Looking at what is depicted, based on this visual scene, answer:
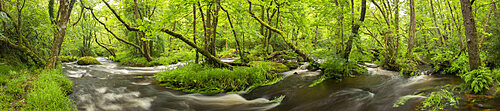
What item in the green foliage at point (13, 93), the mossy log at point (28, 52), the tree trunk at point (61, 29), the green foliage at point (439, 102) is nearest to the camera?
the green foliage at point (439, 102)

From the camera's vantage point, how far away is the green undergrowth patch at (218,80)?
7047 mm

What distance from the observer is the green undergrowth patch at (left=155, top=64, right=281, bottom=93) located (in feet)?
23.1

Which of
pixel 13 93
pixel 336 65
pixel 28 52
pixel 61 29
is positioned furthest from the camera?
pixel 28 52

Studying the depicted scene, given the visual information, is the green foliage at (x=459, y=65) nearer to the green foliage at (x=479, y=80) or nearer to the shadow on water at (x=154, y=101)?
the green foliage at (x=479, y=80)

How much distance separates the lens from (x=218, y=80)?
23.8 ft

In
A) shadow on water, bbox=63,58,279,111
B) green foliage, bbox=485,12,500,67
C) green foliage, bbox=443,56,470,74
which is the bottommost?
shadow on water, bbox=63,58,279,111

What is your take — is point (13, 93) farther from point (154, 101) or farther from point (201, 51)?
point (201, 51)

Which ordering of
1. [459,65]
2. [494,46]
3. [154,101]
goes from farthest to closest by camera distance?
1. [494,46]
2. [459,65]
3. [154,101]

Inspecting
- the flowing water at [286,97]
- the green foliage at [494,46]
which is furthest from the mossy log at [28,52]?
the green foliage at [494,46]

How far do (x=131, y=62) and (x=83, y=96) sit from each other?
37.1ft

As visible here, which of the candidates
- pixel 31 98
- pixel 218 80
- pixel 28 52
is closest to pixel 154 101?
pixel 218 80

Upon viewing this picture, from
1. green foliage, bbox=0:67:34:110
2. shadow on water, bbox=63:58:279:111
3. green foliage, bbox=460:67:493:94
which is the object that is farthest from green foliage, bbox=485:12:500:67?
green foliage, bbox=0:67:34:110

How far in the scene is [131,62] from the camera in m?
16.3

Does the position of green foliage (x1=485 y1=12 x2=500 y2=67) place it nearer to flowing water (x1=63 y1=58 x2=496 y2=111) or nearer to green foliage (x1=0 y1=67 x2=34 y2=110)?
flowing water (x1=63 y1=58 x2=496 y2=111)
